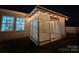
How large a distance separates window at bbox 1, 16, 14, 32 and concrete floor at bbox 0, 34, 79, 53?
0.39m

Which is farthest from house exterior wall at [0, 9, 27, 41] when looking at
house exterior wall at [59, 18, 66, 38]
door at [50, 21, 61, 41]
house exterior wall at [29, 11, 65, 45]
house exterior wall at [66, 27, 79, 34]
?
house exterior wall at [66, 27, 79, 34]

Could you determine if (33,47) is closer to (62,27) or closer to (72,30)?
(62,27)

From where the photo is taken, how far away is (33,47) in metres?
2.82

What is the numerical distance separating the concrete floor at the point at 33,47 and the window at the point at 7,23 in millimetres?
390

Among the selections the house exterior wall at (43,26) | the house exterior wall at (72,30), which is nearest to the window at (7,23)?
the house exterior wall at (43,26)

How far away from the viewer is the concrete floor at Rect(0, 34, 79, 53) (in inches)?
110

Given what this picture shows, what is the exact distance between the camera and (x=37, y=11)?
114 inches

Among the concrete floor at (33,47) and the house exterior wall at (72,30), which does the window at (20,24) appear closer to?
the concrete floor at (33,47)

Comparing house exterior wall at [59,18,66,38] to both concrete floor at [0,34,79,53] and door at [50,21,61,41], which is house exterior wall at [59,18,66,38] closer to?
door at [50,21,61,41]

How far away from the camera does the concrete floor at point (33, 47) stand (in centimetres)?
281

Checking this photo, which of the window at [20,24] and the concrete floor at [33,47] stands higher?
the window at [20,24]

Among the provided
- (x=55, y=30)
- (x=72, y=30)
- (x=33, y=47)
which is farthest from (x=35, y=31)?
(x=72, y=30)
